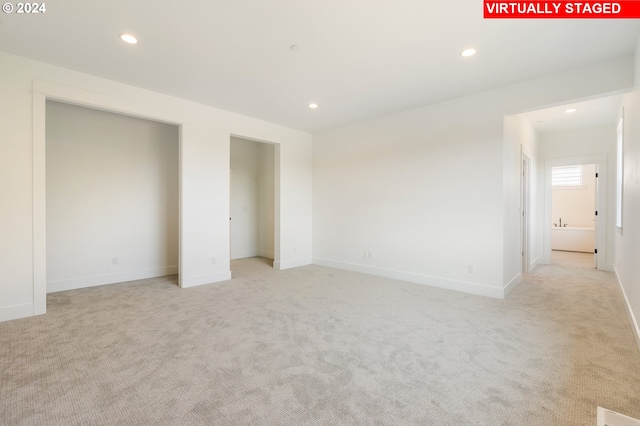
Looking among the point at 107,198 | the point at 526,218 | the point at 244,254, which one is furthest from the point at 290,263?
the point at 526,218

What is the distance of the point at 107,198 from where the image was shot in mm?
4480

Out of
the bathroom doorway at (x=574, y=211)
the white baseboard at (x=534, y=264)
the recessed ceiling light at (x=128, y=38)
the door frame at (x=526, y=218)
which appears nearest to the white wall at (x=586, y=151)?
the white baseboard at (x=534, y=264)

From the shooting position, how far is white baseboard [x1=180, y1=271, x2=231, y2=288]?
427 cm

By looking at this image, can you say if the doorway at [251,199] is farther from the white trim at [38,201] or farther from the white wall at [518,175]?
the white wall at [518,175]

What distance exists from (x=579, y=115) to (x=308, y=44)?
200 inches

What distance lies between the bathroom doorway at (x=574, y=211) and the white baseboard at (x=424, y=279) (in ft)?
15.9

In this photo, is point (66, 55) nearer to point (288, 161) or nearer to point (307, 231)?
point (288, 161)

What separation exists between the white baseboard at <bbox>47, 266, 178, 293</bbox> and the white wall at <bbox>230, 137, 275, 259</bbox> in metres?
1.77

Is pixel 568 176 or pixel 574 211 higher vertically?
pixel 568 176

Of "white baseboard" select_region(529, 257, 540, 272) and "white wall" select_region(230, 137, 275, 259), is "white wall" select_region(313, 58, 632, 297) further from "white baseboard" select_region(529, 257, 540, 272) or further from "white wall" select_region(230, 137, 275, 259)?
"white wall" select_region(230, 137, 275, 259)

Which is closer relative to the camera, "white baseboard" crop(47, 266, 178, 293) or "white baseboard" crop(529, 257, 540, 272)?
"white baseboard" crop(47, 266, 178, 293)

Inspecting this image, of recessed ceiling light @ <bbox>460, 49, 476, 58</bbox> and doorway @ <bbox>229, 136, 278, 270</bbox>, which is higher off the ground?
recessed ceiling light @ <bbox>460, 49, 476, 58</bbox>

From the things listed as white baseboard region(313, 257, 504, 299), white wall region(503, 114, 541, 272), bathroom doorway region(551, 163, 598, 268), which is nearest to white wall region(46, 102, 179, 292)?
white baseboard region(313, 257, 504, 299)

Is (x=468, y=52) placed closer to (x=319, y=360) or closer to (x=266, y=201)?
(x=319, y=360)
